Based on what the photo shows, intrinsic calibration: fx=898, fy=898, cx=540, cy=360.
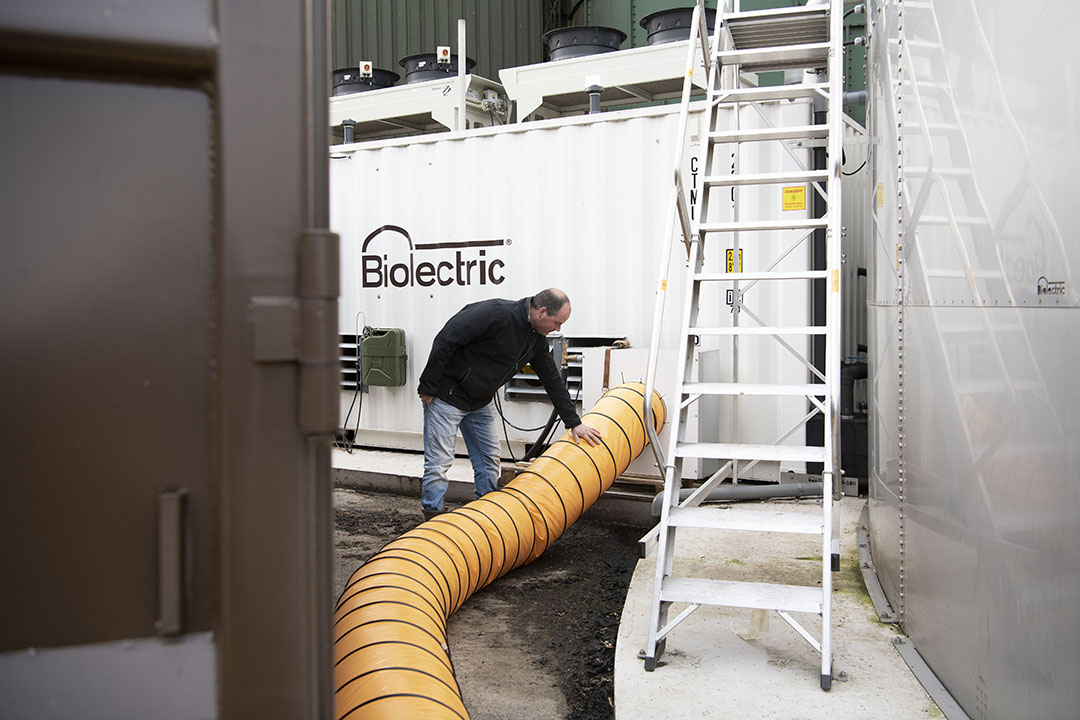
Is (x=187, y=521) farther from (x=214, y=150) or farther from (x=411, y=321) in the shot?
(x=411, y=321)

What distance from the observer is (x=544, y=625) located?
16.7 feet

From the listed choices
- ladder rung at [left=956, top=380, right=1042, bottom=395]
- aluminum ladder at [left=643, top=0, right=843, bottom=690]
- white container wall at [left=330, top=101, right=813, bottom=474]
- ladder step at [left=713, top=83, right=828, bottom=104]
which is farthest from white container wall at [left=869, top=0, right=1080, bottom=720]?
white container wall at [left=330, top=101, right=813, bottom=474]

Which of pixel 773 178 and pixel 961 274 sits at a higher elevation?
pixel 773 178

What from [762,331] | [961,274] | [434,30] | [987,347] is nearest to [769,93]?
[762,331]

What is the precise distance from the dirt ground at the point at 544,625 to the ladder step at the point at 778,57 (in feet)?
11.6

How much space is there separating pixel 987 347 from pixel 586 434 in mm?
3392

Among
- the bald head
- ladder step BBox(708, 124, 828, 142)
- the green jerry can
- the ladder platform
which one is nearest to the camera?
ladder step BBox(708, 124, 828, 142)

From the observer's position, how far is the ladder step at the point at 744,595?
4.04 meters

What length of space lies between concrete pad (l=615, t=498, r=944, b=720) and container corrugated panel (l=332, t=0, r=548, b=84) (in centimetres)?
1088

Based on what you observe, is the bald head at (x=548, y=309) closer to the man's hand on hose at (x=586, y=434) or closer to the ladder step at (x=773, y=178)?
the man's hand on hose at (x=586, y=434)

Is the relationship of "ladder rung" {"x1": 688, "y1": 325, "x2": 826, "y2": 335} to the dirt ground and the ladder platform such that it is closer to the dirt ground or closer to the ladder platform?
the dirt ground

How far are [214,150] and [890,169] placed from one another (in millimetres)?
4207

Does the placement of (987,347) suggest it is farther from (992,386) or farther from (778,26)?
(778,26)

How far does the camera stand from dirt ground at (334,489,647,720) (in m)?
4.17
